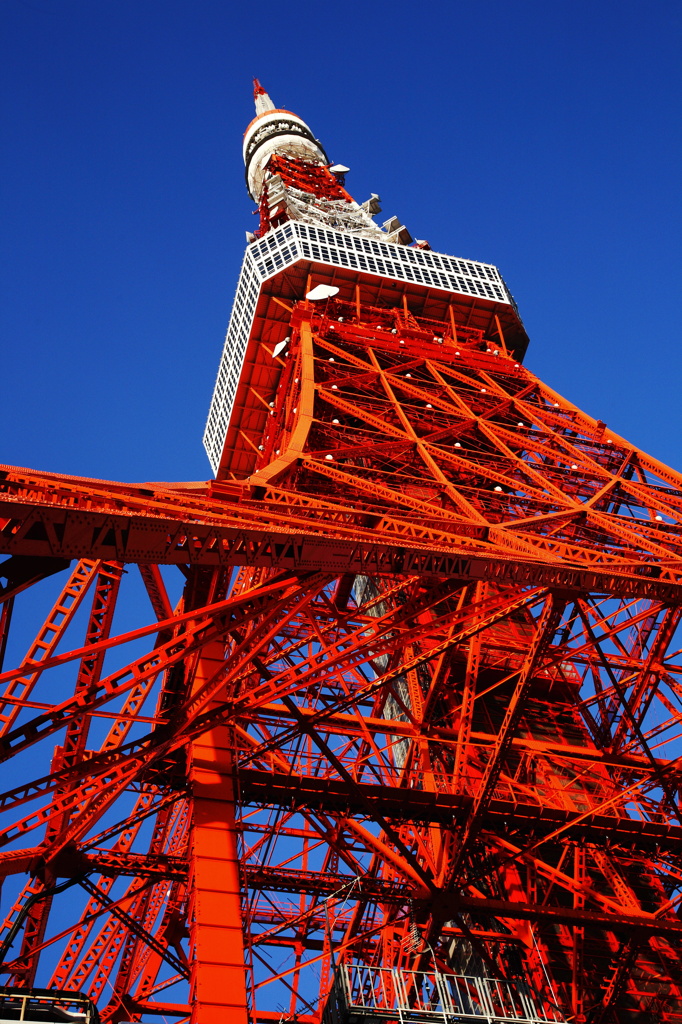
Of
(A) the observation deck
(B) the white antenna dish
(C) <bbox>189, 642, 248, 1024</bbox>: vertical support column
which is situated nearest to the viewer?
(C) <bbox>189, 642, 248, 1024</bbox>: vertical support column

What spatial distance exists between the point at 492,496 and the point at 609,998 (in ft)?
34.4

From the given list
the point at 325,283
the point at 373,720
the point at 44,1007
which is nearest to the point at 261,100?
the point at 325,283

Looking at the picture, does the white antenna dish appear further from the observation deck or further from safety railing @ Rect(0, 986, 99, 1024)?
safety railing @ Rect(0, 986, 99, 1024)

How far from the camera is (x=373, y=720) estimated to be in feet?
71.3

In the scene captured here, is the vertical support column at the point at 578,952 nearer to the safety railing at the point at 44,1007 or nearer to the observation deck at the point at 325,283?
the safety railing at the point at 44,1007

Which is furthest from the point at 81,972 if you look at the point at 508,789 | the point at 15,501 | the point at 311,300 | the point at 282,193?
the point at 282,193

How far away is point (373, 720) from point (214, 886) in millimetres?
6397

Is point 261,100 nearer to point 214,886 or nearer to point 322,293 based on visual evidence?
point 322,293

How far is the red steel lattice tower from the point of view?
43.8 feet

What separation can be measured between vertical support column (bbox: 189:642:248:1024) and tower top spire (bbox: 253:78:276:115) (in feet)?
151

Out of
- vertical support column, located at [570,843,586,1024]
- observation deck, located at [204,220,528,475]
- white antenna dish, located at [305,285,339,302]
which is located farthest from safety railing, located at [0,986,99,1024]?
observation deck, located at [204,220,528,475]

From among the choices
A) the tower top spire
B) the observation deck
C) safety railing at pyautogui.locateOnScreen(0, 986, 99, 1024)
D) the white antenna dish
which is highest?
the tower top spire

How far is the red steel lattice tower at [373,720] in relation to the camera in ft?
43.8

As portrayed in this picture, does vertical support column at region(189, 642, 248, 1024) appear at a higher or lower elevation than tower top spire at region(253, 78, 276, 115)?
lower
